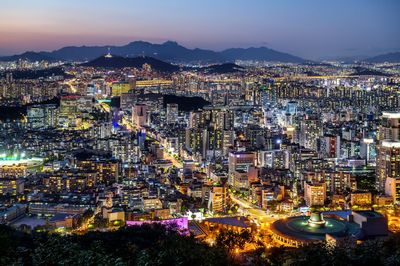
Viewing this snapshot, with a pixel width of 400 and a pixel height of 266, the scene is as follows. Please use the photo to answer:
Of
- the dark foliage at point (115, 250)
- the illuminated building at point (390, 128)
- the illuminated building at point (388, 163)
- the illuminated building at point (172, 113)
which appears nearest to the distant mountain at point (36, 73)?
the illuminated building at point (172, 113)

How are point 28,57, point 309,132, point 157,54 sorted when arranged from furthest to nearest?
point 157,54, point 28,57, point 309,132

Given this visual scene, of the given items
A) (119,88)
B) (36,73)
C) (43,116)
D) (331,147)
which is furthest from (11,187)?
(36,73)

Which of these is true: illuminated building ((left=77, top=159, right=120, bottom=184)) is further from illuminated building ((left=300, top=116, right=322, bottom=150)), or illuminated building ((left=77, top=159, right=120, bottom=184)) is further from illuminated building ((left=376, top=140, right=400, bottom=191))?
illuminated building ((left=300, top=116, right=322, bottom=150))

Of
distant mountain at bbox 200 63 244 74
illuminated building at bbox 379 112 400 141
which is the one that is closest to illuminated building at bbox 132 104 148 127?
illuminated building at bbox 379 112 400 141

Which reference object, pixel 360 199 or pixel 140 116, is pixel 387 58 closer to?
pixel 140 116

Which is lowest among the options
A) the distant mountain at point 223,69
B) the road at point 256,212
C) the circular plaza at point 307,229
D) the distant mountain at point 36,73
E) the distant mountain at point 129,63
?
the road at point 256,212

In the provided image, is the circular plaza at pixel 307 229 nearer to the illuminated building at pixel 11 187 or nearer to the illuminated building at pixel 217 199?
the illuminated building at pixel 217 199
